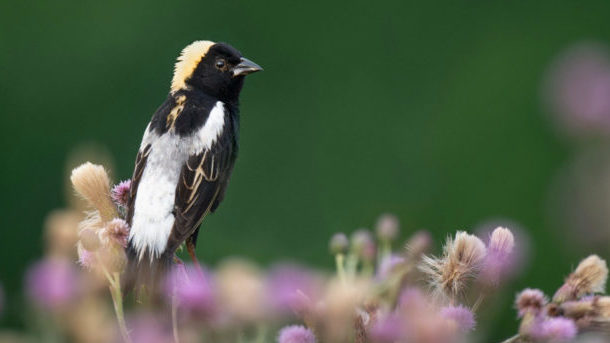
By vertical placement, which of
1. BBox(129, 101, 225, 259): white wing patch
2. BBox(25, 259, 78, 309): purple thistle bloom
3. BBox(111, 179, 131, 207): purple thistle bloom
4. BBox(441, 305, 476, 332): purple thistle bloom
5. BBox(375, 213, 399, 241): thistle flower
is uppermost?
BBox(129, 101, 225, 259): white wing patch

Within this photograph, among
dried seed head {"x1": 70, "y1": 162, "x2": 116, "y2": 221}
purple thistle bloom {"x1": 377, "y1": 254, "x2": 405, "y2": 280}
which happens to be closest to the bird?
dried seed head {"x1": 70, "y1": 162, "x2": 116, "y2": 221}

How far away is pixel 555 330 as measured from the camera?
1127 mm

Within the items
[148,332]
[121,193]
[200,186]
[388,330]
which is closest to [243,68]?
[200,186]

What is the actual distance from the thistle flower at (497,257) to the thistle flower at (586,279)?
8 centimetres

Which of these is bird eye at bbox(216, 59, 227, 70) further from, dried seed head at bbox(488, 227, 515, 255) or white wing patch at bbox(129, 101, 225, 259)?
dried seed head at bbox(488, 227, 515, 255)

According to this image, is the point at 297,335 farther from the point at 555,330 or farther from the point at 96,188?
the point at 96,188

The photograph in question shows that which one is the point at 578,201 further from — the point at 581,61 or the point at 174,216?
the point at 174,216

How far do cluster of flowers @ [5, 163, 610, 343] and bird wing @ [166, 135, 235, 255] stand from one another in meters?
0.92

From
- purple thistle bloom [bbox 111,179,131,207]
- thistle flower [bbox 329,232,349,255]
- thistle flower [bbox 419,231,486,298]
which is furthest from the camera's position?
purple thistle bloom [bbox 111,179,131,207]

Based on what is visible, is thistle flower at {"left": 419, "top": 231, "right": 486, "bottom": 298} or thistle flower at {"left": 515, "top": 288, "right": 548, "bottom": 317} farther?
thistle flower at {"left": 419, "top": 231, "right": 486, "bottom": 298}

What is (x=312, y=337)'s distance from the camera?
1.19 m

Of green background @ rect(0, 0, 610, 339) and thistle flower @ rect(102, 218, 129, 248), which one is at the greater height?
green background @ rect(0, 0, 610, 339)

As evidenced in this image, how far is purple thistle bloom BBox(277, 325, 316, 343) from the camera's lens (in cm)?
119

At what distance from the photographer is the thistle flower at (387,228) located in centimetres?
152
